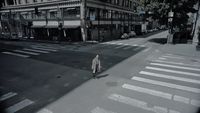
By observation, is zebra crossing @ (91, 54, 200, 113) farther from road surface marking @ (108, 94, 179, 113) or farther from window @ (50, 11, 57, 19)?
window @ (50, 11, 57, 19)

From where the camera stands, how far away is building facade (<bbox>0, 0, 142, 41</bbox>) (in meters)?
30.3

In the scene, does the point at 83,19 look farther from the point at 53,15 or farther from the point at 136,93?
the point at 136,93

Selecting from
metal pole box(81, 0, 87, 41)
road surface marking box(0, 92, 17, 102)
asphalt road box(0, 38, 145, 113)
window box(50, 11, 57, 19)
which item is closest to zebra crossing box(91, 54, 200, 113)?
asphalt road box(0, 38, 145, 113)

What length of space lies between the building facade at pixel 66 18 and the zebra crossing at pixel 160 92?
60.4 ft

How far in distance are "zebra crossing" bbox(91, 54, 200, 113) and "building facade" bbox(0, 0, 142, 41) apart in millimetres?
18404

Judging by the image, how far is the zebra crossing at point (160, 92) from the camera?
6559 mm

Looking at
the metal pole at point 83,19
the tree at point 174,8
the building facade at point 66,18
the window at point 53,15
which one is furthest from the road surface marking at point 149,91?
the window at point 53,15

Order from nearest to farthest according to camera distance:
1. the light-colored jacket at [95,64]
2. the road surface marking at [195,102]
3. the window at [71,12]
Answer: the road surface marking at [195,102] < the light-colored jacket at [95,64] < the window at [71,12]

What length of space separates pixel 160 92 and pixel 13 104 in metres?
7.58

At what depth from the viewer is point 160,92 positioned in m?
7.97

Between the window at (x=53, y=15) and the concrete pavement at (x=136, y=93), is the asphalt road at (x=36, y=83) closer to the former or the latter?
the concrete pavement at (x=136, y=93)

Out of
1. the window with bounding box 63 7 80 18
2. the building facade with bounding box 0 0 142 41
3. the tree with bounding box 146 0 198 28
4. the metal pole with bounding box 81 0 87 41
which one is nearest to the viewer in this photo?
the tree with bounding box 146 0 198 28

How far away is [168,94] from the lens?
25.5ft

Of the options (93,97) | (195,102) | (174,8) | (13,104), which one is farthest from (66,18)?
(195,102)
